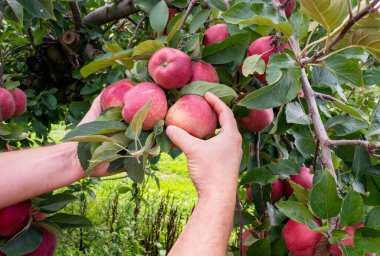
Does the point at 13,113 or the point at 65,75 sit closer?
the point at 13,113

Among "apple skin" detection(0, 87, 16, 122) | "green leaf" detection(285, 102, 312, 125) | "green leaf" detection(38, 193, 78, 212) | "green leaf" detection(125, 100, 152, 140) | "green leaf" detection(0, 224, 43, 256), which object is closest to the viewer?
"green leaf" detection(125, 100, 152, 140)

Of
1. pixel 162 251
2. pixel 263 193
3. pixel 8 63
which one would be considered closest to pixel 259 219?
pixel 263 193

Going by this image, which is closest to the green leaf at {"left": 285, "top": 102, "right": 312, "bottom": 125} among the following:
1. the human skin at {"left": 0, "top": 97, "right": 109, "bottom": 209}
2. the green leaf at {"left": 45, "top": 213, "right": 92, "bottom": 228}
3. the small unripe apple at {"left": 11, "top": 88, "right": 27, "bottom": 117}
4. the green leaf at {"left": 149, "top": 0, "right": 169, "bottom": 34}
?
the green leaf at {"left": 149, "top": 0, "right": 169, "bottom": 34}

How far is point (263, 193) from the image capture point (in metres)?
1.06

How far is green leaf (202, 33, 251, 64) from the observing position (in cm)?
82

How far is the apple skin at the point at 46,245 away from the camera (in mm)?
1049

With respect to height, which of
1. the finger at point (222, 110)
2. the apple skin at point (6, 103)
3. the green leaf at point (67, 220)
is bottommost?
the green leaf at point (67, 220)

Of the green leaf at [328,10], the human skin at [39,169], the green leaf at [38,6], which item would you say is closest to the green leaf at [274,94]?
the green leaf at [328,10]

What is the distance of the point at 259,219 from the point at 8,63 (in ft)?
6.51

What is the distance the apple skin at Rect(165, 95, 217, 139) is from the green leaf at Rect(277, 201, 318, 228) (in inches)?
7.7

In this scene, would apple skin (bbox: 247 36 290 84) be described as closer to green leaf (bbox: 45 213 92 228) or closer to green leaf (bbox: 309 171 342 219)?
green leaf (bbox: 309 171 342 219)

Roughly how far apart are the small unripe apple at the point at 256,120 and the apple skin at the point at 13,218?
62cm

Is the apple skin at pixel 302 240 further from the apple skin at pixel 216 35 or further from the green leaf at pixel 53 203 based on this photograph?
the green leaf at pixel 53 203

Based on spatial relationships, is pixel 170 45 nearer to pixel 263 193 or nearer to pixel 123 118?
pixel 123 118
